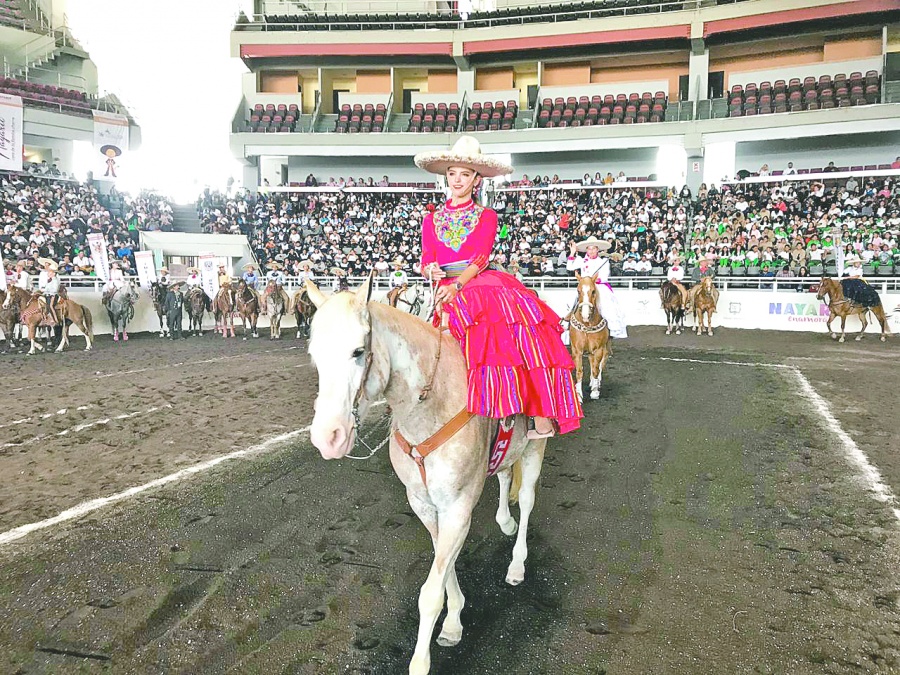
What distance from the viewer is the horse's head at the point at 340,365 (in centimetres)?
209

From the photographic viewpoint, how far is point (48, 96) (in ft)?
89.9

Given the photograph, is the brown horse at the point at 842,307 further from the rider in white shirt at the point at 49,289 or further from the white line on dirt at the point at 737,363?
the rider in white shirt at the point at 49,289

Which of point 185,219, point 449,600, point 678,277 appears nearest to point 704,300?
point 678,277

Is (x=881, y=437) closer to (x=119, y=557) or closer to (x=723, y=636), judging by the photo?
(x=723, y=636)

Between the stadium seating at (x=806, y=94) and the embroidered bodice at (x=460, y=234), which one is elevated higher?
the stadium seating at (x=806, y=94)

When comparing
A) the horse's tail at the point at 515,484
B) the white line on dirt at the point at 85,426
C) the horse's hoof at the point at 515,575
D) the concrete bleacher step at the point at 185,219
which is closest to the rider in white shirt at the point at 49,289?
the white line on dirt at the point at 85,426

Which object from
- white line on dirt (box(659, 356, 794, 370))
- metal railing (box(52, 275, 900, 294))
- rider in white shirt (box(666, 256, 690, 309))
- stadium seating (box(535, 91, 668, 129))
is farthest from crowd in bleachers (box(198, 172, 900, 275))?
white line on dirt (box(659, 356, 794, 370))

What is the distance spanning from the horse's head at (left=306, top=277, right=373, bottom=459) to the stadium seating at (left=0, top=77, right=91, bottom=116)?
31209 millimetres

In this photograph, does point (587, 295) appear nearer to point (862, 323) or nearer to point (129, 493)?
point (129, 493)

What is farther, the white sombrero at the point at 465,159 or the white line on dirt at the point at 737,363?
the white line on dirt at the point at 737,363

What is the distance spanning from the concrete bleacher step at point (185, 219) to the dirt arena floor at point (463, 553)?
849 inches

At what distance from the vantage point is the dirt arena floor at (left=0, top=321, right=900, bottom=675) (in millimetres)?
2855

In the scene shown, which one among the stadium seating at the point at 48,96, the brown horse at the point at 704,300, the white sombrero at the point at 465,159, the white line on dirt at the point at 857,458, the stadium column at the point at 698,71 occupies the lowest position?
the white line on dirt at the point at 857,458

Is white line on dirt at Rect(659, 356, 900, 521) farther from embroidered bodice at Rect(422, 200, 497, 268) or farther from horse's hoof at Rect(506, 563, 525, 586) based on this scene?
embroidered bodice at Rect(422, 200, 497, 268)
